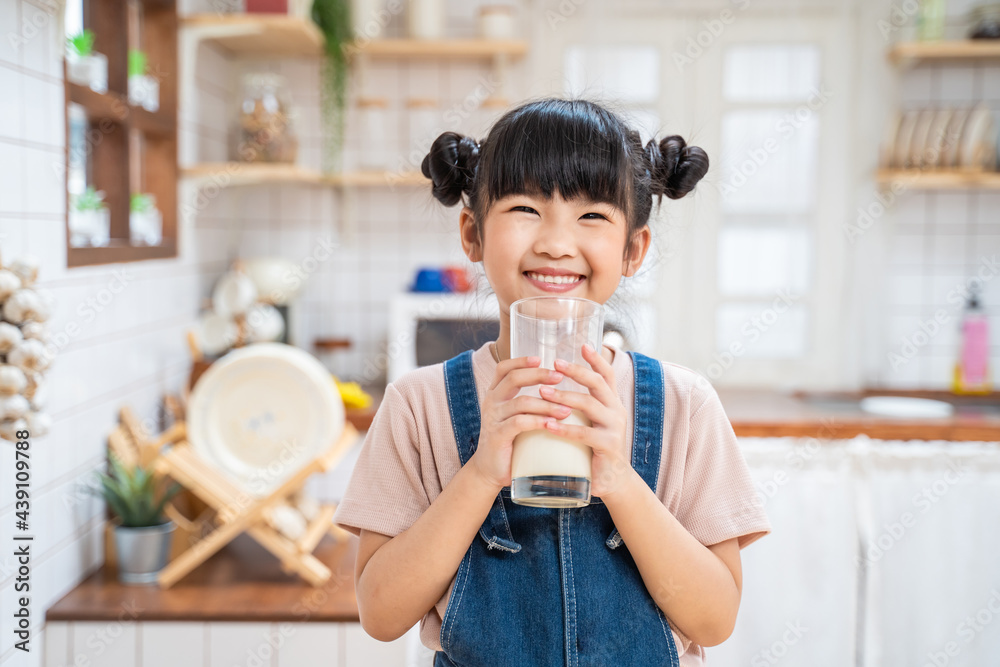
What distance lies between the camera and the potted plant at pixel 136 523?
1.83 m

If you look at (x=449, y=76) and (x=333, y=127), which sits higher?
(x=449, y=76)

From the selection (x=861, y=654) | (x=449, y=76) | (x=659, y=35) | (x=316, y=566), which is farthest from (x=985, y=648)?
(x=449, y=76)

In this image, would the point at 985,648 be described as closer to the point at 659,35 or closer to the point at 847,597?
the point at 847,597

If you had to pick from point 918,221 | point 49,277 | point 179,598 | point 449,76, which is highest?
point 449,76

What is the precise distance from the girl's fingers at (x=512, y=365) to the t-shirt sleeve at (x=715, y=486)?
24cm

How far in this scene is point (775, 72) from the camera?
2.76 m

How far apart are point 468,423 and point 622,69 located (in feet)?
7.28

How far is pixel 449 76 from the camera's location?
2846mm

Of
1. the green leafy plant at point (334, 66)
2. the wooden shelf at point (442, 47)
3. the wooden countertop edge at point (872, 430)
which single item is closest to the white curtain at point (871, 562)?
the wooden countertop edge at point (872, 430)

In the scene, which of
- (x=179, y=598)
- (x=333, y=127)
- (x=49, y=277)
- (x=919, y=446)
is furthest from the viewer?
(x=333, y=127)

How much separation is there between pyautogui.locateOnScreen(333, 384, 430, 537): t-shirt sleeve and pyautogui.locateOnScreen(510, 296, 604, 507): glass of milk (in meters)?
0.17

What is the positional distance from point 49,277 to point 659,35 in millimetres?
2047

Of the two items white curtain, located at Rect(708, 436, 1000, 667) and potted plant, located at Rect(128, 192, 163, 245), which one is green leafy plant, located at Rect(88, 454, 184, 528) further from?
white curtain, located at Rect(708, 436, 1000, 667)

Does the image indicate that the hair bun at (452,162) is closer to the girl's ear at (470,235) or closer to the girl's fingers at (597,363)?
the girl's ear at (470,235)
